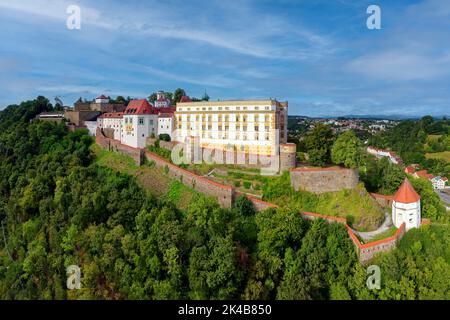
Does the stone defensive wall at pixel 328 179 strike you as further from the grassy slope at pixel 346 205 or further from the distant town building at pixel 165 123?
the distant town building at pixel 165 123

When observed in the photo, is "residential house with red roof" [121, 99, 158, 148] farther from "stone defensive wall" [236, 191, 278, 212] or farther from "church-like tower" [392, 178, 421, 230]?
"church-like tower" [392, 178, 421, 230]

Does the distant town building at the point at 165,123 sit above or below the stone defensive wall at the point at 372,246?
above

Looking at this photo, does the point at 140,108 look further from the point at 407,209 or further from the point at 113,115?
the point at 407,209

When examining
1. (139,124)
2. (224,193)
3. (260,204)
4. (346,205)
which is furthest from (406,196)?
(139,124)

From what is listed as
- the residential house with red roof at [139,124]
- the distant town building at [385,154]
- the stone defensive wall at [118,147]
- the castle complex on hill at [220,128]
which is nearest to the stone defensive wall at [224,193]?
the stone defensive wall at [118,147]

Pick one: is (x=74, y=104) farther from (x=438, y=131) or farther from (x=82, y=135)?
(x=438, y=131)

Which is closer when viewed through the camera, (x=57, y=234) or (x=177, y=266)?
(x=177, y=266)
